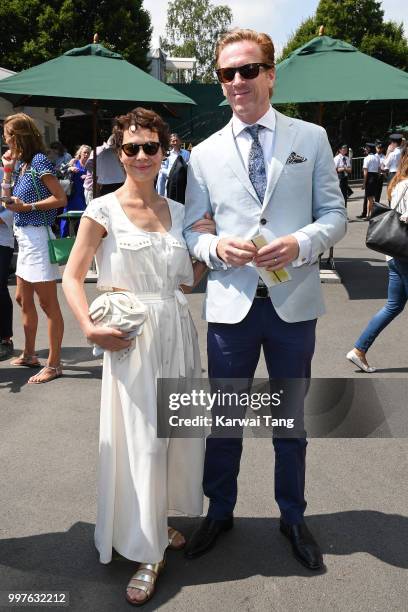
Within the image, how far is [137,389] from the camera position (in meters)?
2.70

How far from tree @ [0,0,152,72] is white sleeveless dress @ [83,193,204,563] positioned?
3128 centimetres

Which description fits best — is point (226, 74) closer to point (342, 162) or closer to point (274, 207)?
point (274, 207)

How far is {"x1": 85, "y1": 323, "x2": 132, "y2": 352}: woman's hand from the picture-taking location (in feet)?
8.40

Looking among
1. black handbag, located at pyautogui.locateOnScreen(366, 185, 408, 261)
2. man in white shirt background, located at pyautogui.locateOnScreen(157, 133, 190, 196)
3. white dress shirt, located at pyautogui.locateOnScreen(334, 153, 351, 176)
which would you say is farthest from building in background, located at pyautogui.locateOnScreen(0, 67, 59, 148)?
black handbag, located at pyautogui.locateOnScreen(366, 185, 408, 261)

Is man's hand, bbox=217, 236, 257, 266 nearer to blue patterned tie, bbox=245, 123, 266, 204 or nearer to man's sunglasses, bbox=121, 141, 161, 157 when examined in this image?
blue patterned tie, bbox=245, 123, 266, 204

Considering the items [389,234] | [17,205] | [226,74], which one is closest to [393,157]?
[389,234]

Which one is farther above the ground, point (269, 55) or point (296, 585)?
point (269, 55)

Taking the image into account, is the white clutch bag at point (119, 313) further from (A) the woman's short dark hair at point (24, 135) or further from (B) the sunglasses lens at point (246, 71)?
(A) the woman's short dark hair at point (24, 135)

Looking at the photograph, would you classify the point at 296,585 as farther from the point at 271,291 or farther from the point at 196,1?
the point at 196,1

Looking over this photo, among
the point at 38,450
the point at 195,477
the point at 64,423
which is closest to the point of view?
the point at 195,477

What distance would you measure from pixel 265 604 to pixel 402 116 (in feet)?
112

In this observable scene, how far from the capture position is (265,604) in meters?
2.70

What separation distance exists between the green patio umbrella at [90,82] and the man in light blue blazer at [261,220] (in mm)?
5381

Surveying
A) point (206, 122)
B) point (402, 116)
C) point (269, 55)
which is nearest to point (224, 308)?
point (269, 55)
